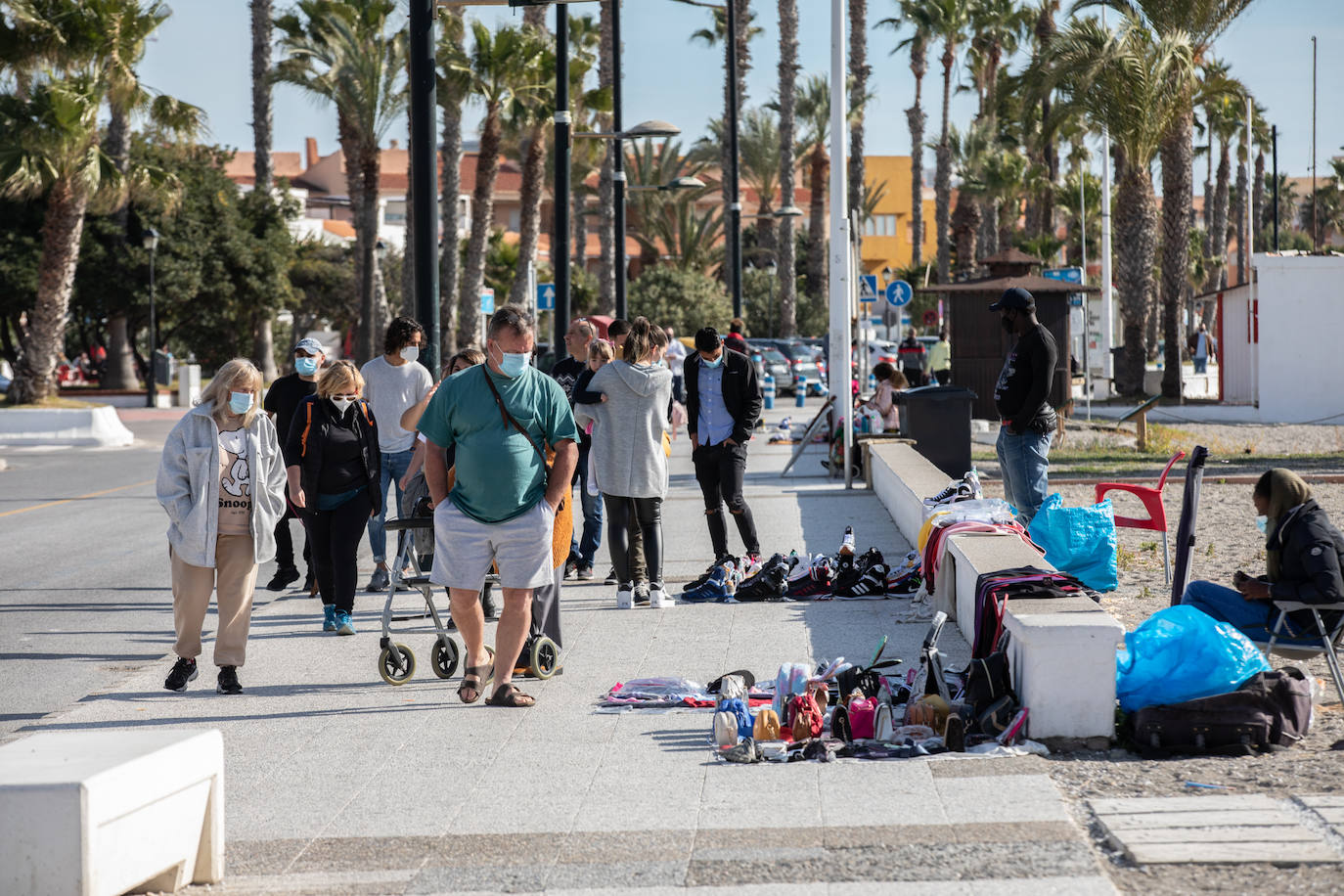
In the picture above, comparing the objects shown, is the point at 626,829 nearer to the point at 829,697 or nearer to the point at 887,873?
the point at 887,873

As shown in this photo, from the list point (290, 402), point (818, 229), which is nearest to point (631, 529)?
point (290, 402)

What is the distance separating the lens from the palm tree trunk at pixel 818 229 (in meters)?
54.2

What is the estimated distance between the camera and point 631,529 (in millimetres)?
9500

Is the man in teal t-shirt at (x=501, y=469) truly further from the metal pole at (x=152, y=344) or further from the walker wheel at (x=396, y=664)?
the metal pole at (x=152, y=344)

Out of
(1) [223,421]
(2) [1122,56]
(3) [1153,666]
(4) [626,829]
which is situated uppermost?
(2) [1122,56]

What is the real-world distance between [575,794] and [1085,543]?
4829mm

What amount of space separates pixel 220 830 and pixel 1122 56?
28395 mm

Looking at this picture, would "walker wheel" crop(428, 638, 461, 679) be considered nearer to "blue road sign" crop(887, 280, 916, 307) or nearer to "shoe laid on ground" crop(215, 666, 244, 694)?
"shoe laid on ground" crop(215, 666, 244, 694)

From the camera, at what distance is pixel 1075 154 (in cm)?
6475

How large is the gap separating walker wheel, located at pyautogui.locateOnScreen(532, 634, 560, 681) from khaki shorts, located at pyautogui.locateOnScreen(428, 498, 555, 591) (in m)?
0.75

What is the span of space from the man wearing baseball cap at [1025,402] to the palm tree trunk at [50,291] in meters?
26.1

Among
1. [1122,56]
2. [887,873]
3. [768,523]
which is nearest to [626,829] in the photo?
[887,873]

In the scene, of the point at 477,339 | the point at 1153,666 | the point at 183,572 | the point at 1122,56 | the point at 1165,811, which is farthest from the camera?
the point at 477,339

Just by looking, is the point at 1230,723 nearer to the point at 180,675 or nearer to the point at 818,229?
the point at 180,675
